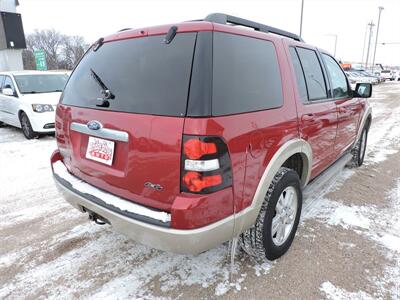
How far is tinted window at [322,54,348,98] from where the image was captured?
3.76 metres

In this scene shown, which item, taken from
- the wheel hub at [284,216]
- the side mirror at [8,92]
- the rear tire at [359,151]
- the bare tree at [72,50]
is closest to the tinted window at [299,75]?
the wheel hub at [284,216]

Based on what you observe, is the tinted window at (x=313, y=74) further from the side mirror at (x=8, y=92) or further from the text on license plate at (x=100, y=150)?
the side mirror at (x=8, y=92)

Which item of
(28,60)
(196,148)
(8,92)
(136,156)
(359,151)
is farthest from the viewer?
(28,60)

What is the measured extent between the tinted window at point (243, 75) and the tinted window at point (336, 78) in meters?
1.54

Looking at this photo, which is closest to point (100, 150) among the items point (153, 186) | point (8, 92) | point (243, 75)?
point (153, 186)

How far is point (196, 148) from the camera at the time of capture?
1.83 meters

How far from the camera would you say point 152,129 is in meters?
1.97

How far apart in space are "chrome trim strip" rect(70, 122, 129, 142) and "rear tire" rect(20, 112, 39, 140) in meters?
5.70

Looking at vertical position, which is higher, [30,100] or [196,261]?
[30,100]

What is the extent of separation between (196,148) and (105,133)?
0.79 m

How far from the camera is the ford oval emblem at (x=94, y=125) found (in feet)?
7.49

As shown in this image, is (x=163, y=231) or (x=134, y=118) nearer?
(x=163, y=231)

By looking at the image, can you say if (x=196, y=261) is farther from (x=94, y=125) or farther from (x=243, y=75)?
(x=243, y=75)

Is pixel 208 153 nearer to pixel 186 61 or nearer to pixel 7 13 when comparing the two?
pixel 186 61
